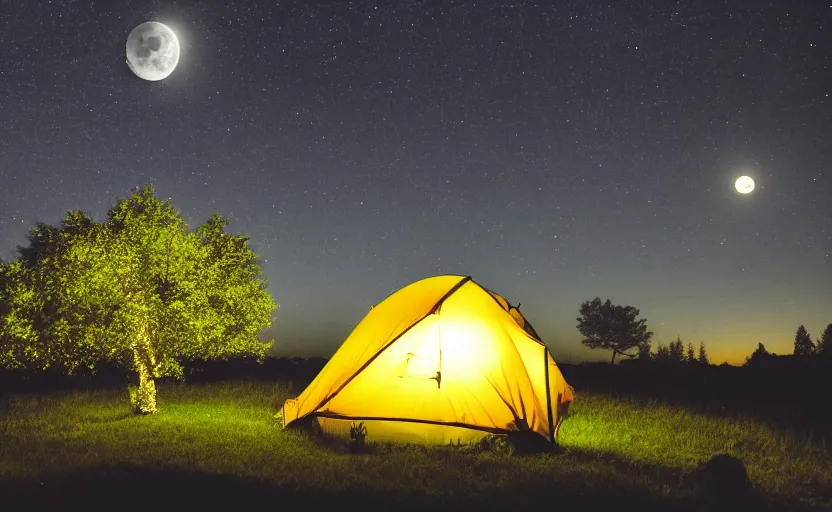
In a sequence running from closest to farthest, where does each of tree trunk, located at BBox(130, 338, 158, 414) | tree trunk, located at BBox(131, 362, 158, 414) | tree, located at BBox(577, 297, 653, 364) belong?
tree trunk, located at BBox(130, 338, 158, 414) → tree trunk, located at BBox(131, 362, 158, 414) → tree, located at BBox(577, 297, 653, 364)

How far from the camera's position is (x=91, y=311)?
620 inches

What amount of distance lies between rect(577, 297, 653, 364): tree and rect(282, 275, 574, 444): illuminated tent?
6508cm

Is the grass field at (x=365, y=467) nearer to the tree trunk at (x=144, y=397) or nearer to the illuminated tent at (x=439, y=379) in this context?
the illuminated tent at (x=439, y=379)

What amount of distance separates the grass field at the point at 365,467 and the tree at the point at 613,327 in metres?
61.3

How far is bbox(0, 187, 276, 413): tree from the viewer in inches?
606

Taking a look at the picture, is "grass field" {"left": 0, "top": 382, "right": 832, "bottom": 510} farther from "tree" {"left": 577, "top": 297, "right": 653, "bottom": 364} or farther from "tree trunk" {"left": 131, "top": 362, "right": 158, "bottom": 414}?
"tree" {"left": 577, "top": 297, "right": 653, "bottom": 364}

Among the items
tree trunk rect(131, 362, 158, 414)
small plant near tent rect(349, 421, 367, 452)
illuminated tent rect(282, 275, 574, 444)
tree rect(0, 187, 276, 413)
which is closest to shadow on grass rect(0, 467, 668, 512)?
small plant near tent rect(349, 421, 367, 452)

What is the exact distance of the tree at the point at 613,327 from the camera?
75.6 metres

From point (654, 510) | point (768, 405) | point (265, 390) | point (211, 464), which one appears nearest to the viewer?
point (654, 510)

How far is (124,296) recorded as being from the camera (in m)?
15.6

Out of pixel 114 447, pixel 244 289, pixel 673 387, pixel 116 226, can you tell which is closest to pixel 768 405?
pixel 673 387

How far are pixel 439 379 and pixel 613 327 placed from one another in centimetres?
6722

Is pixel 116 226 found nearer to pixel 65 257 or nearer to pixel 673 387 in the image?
pixel 65 257

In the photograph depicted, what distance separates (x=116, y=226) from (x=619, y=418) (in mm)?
13522
